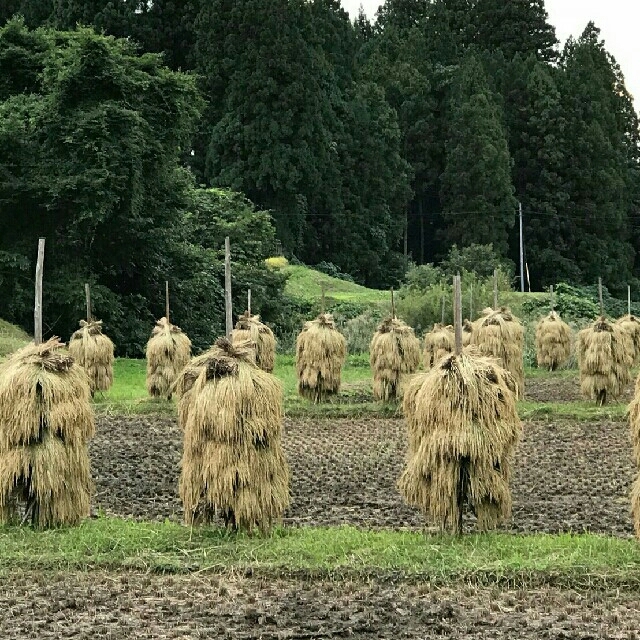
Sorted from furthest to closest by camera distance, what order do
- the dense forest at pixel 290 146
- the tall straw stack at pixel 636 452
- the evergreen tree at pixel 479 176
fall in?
the evergreen tree at pixel 479 176 < the dense forest at pixel 290 146 < the tall straw stack at pixel 636 452

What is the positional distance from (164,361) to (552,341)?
13883mm

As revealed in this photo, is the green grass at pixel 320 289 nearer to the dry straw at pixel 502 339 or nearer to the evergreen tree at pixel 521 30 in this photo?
the dry straw at pixel 502 339

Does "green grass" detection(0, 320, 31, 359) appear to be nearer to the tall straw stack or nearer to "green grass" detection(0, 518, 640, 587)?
"green grass" detection(0, 518, 640, 587)

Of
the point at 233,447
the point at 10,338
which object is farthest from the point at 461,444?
the point at 10,338

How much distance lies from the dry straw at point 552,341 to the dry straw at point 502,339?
7884mm

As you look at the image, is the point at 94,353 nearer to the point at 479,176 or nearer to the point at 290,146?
the point at 290,146

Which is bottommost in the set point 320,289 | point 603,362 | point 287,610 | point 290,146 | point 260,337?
point 287,610

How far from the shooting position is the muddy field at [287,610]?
8.06 metres

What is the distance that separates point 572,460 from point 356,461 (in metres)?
3.06

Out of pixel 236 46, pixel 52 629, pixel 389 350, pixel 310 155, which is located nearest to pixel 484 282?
pixel 310 155

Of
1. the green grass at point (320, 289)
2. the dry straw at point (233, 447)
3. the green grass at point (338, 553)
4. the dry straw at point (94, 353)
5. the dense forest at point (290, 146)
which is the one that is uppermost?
the dense forest at point (290, 146)

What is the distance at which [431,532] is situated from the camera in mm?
11000

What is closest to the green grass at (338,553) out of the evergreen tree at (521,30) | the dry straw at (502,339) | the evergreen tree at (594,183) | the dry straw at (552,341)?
the dry straw at (502,339)

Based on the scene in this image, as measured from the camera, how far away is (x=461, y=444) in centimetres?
1046
